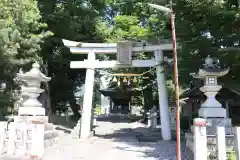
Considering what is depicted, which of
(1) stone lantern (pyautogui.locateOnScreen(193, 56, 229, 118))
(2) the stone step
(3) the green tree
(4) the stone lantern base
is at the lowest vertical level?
(2) the stone step

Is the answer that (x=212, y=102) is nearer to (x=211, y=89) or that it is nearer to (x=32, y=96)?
(x=211, y=89)

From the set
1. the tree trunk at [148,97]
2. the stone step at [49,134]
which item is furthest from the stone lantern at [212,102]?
the tree trunk at [148,97]

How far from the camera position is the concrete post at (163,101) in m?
18.1

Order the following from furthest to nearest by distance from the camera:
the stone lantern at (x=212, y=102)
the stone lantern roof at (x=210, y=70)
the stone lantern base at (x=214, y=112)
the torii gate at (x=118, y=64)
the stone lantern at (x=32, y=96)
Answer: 1. the torii gate at (x=118, y=64)
2. the stone lantern at (x=32, y=96)
3. the stone lantern roof at (x=210, y=70)
4. the stone lantern base at (x=214, y=112)
5. the stone lantern at (x=212, y=102)

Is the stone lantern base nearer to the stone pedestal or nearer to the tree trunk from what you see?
the stone pedestal

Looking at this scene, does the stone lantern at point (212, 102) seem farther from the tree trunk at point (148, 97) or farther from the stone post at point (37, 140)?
the tree trunk at point (148, 97)

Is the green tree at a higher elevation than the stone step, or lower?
higher

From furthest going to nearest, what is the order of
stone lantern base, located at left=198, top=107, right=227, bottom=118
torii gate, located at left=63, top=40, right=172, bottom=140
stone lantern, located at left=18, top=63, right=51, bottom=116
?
1. torii gate, located at left=63, top=40, right=172, bottom=140
2. stone lantern, located at left=18, top=63, right=51, bottom=116
3. stone lantern base, located at left=198, top=107, right=227, bottom=118

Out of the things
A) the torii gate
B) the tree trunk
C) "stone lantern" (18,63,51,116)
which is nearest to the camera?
"stone lantern" (18,63,51,116)

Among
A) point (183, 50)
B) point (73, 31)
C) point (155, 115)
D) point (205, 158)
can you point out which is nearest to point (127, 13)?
point (73, 31)

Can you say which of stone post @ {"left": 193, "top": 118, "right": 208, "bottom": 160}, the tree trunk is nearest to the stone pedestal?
stone post @ {"left": 193, "top": 118, "right": 208, "bottom": 160}

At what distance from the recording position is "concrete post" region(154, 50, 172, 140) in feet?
59.3

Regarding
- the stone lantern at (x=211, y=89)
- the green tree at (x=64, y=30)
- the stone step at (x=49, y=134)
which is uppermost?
the green tree at (x=64, y=30)

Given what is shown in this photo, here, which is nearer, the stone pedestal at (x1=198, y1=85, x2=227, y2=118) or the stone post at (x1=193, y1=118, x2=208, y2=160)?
the stone post at (x1=193, y1=118, x2=208, y2=160)
